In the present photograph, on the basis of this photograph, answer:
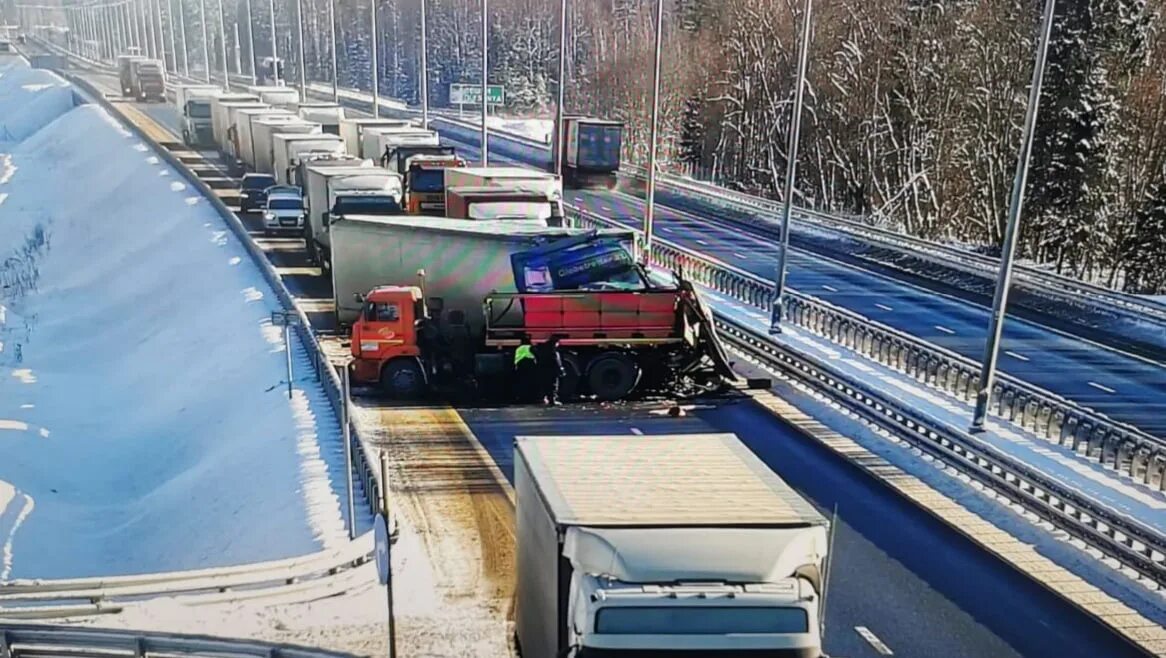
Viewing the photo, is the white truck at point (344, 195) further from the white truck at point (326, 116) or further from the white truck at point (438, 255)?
the white truck at point (326, 116)

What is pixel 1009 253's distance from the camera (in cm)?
1889

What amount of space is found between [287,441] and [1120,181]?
118 ft

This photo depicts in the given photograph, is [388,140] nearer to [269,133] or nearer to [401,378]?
[269,133]

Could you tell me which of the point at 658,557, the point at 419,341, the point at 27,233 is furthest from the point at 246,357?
the point at 27,233

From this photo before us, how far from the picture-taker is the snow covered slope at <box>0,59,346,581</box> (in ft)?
59.6

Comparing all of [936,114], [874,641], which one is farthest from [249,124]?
[874,641]

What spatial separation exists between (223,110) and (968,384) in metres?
51.6

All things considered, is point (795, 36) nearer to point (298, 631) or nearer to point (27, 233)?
point (27, 233)

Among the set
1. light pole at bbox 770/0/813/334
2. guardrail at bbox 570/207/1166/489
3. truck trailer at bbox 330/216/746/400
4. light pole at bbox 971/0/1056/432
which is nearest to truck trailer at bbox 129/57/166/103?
guardrail at bbox 570/207/1166/489

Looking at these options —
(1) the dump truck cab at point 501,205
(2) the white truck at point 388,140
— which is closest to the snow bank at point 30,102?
(2) the white truck at point 388,140

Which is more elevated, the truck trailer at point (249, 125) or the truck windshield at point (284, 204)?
the truck trailer at point (249, 125)

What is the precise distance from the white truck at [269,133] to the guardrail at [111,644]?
128 ft

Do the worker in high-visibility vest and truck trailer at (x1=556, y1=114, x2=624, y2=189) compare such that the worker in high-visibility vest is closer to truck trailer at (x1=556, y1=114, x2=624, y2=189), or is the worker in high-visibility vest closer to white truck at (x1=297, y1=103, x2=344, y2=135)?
truck trailer at (x1=556, y1=114, x2=624, y2=189)

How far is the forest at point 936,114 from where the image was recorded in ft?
133
